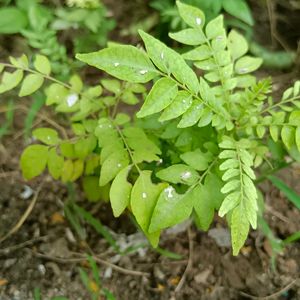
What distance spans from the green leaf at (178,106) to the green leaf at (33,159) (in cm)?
53

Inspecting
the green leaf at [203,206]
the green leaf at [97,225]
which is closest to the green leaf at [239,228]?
the green leaf at [203,206]

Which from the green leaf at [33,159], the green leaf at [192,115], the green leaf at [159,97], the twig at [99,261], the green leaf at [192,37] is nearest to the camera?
the green leaf at [159,97]

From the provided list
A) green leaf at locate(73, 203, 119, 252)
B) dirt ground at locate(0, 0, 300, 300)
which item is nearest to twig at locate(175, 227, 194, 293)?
dirt ground at locate(0, 0, 300, 300)

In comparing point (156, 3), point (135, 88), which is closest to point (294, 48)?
point (156, 3)

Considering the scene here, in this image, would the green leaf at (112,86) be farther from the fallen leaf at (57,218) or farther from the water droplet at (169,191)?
the fallen leaf at (57,218)

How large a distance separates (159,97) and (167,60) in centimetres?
9

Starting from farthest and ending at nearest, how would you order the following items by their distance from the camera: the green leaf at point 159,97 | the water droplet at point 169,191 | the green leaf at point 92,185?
1. the green leaf at point 92,185
2. the water droplet at point 169,191
3. the green leaf at point 159,97

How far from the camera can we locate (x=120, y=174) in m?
1.37

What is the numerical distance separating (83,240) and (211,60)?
2.83 feet

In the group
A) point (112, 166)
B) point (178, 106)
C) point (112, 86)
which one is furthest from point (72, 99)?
point (178, 106)

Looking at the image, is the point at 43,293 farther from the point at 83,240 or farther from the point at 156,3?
the point at 156,3

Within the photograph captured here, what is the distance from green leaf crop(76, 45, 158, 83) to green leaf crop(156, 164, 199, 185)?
288 millimetres

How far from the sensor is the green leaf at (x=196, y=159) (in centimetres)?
139

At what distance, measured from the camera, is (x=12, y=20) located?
6.67ft
